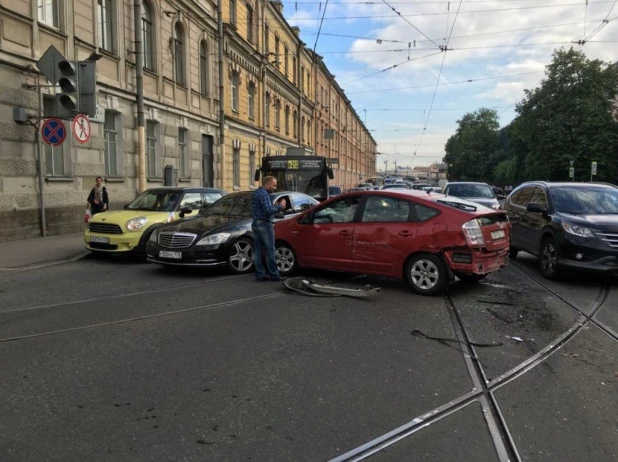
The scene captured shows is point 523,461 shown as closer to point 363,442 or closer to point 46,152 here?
point 363,442

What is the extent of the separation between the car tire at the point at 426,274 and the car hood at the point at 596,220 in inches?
109

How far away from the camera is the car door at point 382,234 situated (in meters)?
7.09

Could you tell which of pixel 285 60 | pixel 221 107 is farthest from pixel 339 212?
pixel 285 60

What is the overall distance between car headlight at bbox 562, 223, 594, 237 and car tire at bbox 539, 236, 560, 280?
1.16 ft

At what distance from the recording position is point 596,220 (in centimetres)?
787

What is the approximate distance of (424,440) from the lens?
3117mm

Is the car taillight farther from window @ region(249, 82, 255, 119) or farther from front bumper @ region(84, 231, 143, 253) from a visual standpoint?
window @ region(249, 82, 255, 119)

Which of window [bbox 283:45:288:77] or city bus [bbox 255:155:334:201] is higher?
window [bbox 283:45:288:77]

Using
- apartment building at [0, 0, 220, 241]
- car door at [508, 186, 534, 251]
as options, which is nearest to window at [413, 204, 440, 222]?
car door at [508, 186, 534, 251]

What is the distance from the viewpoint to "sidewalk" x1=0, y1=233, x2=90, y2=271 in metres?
9.69

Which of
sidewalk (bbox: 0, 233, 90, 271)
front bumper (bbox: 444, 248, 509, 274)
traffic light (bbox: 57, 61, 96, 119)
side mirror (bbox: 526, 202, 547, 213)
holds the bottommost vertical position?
sidewalk (bbox: 0, 233, 90, 271)

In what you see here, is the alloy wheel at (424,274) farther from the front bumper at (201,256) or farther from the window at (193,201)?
the window at (193,201)

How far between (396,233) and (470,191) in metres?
9.63

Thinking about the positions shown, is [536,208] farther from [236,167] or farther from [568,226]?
[236,167]
